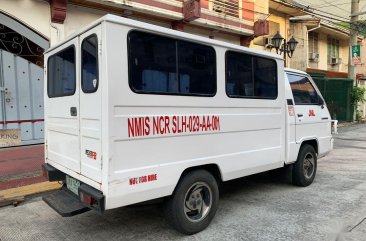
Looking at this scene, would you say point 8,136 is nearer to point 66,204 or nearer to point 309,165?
point 66,204

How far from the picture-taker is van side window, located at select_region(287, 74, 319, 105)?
5.82 meters

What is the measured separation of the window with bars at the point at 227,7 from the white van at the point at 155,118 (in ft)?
28.0

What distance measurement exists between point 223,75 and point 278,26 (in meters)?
14.9

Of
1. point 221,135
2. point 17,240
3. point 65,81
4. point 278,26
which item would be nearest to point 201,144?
point 221,135

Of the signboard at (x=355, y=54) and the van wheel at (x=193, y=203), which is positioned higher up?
the signboard at (x=355, y=54)

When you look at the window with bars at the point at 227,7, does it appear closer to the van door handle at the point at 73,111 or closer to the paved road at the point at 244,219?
the paved road at the point at 244,219

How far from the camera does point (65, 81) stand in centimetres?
432

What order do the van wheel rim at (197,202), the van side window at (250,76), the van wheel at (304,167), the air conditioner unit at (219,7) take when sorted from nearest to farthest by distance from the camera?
1. the van wheel rim at (197,202)
2. the van side window at (250,76)
3. the van wheel at (304,167)
4. the air conditioner unit at (219,7)

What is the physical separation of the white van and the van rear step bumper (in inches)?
0.6

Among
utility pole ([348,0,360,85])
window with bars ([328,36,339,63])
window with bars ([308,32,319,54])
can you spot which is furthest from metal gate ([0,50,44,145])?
window with bars ([328,36,339,63])

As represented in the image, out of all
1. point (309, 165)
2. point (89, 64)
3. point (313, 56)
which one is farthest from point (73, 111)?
point (313, 56)

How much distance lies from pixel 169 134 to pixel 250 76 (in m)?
1.74

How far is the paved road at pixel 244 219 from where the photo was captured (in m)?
4.09

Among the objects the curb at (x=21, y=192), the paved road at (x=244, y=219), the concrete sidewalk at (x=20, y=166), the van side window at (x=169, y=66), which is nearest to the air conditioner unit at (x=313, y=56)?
the paved road at (x=244, y=219)
